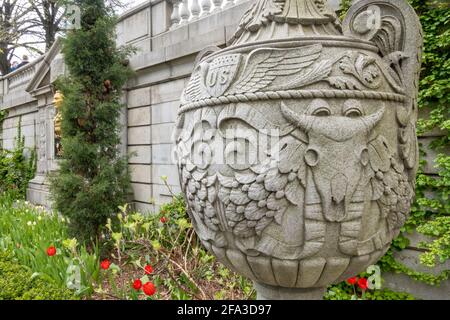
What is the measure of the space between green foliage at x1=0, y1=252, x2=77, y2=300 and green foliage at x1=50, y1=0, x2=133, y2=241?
106 centimetres

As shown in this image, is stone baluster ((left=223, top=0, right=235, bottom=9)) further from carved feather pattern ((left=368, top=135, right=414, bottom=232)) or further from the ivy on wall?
carved feather pattern ((left=368, top=135, right=414, bottom=232))

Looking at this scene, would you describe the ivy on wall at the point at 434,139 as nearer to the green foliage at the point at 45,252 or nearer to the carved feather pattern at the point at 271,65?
the carved feather pattern at the point at 271,65

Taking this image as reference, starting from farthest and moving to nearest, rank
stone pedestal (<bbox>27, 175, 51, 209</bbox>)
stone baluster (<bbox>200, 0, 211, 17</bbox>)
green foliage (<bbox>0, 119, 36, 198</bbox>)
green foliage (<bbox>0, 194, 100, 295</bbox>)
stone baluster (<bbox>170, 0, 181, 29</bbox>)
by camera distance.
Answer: green foliage (<bbox>0, 119, 36, 198</bbox>)
stone pedestal (<bbox>27, 175, 51, 209</bbox>)
stone baluster (<bbox>170, 0, 181, 29</bbox>)
stone baluster (<bbox>200, 0, 211, 17</bbox>)
green foliage (<bbox>0, 194, 100, 295</bbox>)

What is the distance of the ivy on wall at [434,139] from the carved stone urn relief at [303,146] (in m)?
1.24

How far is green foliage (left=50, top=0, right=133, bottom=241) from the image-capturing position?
4152 millimetres

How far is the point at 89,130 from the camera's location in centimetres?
436

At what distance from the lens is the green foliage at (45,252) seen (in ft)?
10.1

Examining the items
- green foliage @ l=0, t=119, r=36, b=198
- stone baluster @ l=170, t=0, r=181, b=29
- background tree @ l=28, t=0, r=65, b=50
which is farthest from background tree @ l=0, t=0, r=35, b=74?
stone baluster @ l=170, t=0, r=181, b=29

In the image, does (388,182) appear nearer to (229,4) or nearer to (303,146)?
(303,146)

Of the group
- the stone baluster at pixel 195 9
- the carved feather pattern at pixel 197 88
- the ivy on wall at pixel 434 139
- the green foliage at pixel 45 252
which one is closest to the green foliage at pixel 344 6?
the ivy on wall at pixel 434 139

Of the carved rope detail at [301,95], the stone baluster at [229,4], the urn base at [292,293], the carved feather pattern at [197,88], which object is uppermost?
the stone baluster at [229,4]

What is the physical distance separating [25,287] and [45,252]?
3.31ft

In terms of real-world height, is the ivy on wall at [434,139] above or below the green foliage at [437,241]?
above
